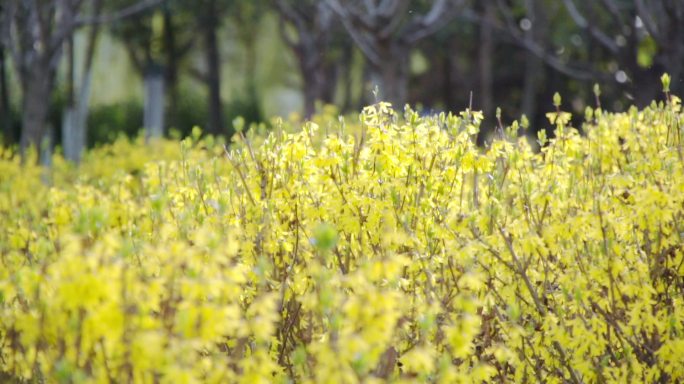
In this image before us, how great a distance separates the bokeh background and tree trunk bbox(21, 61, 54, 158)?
19mm

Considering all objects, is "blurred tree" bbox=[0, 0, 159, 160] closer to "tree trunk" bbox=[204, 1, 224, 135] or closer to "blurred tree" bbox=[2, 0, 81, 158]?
"blurred tree" bbox=[2, 0, 81, 158]

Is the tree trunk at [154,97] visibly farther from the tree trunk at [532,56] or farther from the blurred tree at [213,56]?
the tree trunk at [532,56]

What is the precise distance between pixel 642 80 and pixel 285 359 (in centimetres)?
871

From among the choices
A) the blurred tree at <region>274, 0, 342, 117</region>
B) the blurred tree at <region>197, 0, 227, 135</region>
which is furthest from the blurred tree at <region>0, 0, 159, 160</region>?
the blurred tree at <region>197, 0, 227, 135</region>

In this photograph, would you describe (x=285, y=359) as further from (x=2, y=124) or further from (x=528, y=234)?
(x=2, y=124)

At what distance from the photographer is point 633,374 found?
13.6ft

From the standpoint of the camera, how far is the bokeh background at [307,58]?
1178cm

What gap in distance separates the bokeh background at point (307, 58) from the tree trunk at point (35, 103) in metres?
0.02

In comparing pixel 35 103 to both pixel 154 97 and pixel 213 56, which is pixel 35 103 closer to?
pixel 154 97

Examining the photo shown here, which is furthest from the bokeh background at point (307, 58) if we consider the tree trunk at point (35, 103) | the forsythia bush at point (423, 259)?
the forsythia bush at point (423, 259)

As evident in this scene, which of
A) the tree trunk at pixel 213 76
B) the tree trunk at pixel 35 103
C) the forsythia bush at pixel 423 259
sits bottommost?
the forsythia bush at pixel 423 259

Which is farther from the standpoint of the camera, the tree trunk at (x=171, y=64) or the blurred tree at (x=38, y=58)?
the tree trunk at (x=171, y=64)

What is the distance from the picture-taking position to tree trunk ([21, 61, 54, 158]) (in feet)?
36.0

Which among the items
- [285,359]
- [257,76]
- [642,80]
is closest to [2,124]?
[257,76]
